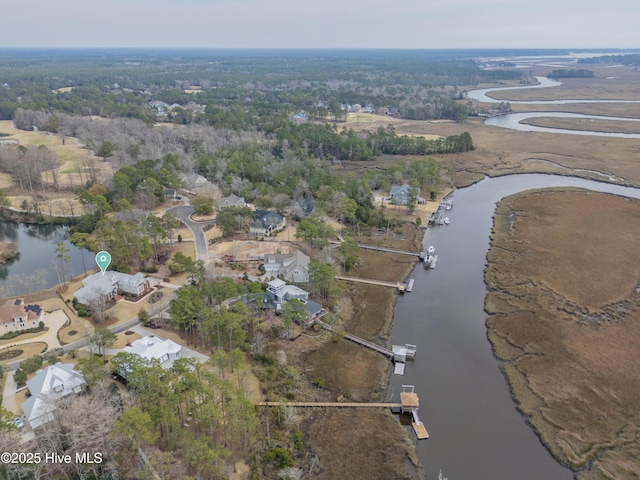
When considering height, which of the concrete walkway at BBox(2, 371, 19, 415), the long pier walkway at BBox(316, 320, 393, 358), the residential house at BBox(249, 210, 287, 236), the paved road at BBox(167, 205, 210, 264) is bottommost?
the long pier walkway at BBox(316, 320, 393, 358)

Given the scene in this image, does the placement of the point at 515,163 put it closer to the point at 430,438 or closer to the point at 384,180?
the point at 384,180

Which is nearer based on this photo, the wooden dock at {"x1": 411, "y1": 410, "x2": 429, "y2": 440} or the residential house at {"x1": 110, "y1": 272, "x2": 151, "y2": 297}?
the wooden dock at {"x1": 411, "y1": 410, "x2": 429, "y2": 440}

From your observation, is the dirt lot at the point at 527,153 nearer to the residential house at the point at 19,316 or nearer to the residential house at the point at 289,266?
the residential house at the point at 289,266

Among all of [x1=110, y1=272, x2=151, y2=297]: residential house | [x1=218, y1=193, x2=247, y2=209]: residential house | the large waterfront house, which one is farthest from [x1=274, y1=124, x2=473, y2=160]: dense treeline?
the large waterfront house

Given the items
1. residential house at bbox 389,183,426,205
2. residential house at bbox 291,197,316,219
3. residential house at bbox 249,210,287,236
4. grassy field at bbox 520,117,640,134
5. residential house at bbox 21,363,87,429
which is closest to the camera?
residential house at bbox 21,363,87,429

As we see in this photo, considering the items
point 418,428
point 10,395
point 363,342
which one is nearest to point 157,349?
point 10,395

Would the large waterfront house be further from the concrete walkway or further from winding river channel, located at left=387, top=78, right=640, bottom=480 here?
winding river channel, located at left=387, top=78, right=640, bottom=480
